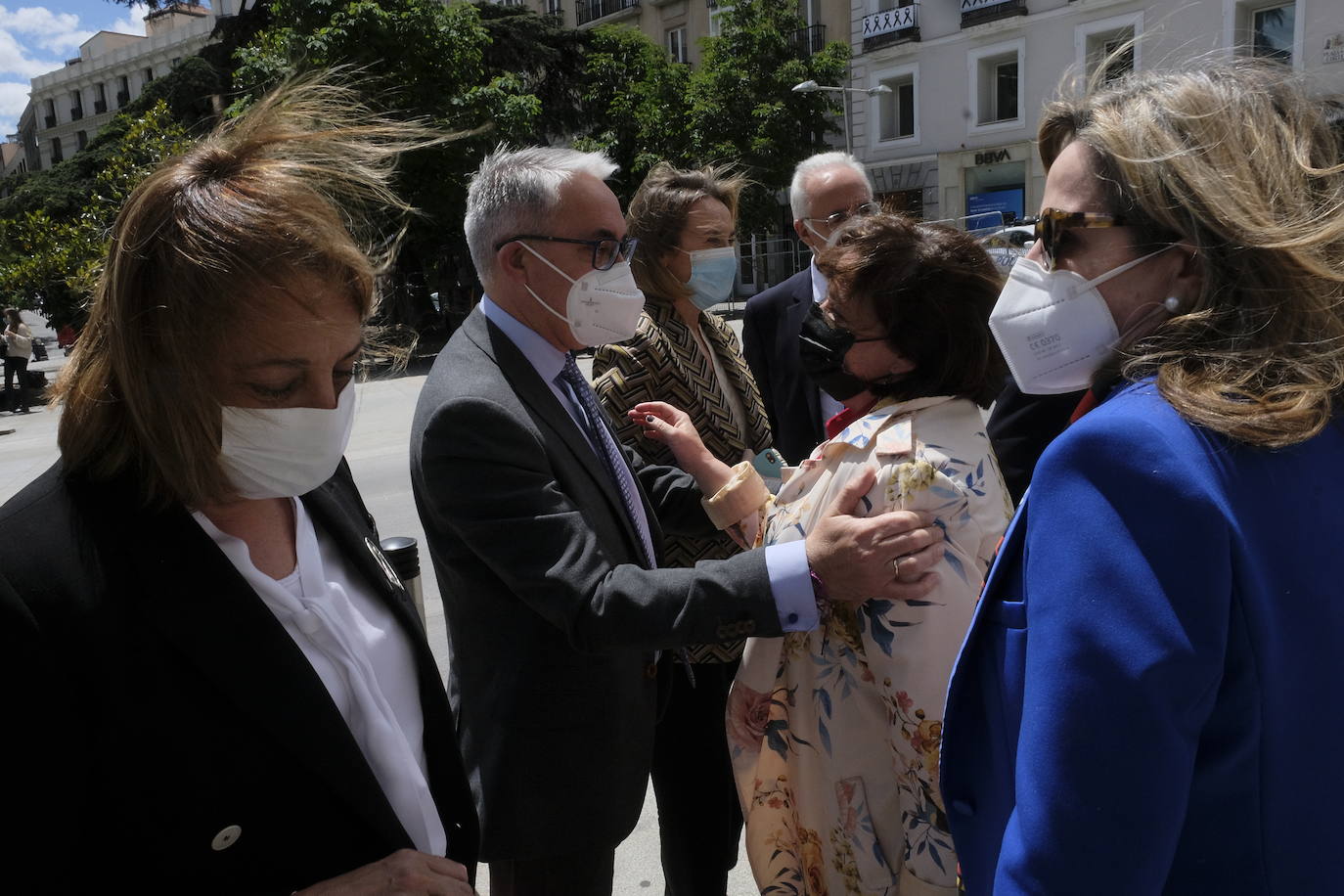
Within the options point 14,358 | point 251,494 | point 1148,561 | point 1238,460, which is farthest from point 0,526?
point 14,358

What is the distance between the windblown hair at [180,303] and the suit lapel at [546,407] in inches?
23.0

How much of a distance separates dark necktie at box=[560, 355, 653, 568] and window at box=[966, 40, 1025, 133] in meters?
24.6

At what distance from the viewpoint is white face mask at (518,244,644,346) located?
6.80ft

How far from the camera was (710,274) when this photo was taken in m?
3.12

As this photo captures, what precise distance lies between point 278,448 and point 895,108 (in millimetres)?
28172

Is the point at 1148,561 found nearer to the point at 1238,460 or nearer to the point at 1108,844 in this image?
the point at 1238,460

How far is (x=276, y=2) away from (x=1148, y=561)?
21008mm

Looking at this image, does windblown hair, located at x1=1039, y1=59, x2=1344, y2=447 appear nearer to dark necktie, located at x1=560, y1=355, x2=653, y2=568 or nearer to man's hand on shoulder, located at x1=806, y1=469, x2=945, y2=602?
man's hand on shoulder, located at x1=806, y1=469, x2=945, y2=602

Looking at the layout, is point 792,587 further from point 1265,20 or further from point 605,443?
point 1265,20

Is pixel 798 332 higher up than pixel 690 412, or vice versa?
pixel 798 332

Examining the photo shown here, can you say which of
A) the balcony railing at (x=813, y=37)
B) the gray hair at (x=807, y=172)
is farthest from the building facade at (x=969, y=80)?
the gray hair at (x=807, y=172)

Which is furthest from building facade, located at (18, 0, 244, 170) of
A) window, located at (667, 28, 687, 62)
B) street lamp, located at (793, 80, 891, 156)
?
street lamp, located at (793, 80, 891, 156)

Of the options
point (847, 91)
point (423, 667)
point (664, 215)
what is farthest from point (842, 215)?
point (847, 91)

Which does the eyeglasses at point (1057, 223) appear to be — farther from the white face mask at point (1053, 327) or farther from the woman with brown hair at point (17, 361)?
the woman with brown hair at point (17, 361)
